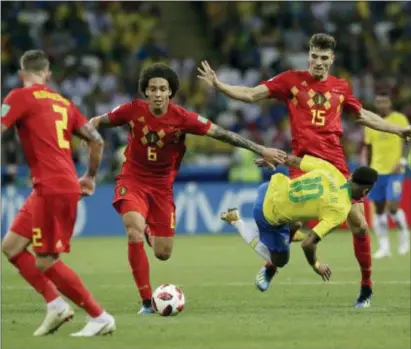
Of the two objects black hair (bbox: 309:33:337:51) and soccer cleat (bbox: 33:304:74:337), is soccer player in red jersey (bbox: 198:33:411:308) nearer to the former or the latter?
black hair (bbox: 309:33:337:51)

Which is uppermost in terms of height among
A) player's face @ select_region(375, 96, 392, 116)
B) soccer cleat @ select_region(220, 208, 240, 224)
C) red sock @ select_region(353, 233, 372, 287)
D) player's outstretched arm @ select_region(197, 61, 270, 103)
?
player's outstretched arm @ select_region(197, 61, 270, 103)

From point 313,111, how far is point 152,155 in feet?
5.19

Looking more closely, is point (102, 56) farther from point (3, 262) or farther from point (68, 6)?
point (3, 262)

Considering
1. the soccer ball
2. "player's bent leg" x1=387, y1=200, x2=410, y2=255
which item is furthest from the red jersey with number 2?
"player's bent leg" x1=387, y1=200, x2=410, y2=255

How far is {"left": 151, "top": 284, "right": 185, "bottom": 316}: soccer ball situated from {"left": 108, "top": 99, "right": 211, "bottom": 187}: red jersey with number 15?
4.07ft

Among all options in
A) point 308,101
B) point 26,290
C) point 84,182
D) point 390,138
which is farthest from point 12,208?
point 84,182

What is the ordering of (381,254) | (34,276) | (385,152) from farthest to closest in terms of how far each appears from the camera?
1. (385,152)
2. (381,254)
3. (34,276)

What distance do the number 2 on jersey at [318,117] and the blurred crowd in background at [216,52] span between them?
11.5 metres

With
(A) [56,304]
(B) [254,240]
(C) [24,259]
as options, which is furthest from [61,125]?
(B) [254,240]

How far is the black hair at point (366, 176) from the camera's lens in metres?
11.3

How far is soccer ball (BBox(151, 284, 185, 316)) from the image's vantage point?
11000 mm

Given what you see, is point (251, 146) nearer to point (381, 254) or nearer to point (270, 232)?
point (270, 232)

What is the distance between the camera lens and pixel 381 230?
18.8 m

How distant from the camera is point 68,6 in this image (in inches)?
1025
